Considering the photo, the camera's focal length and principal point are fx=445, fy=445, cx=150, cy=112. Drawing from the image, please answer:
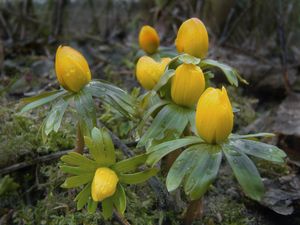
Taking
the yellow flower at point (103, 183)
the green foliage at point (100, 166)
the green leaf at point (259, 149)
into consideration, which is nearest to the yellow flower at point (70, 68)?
the green foliage at point (100, 166)

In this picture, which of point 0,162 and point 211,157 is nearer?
point 211,157

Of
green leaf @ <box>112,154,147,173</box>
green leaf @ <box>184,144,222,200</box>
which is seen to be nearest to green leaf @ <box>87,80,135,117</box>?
green leaf @ <box>112,154,147,173</box>

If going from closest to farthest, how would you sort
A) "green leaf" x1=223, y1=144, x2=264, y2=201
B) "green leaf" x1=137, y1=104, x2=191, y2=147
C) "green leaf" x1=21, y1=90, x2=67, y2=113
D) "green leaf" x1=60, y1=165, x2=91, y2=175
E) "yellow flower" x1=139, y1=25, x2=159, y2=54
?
"green leaf" x1=223, y1=144, x2=264, y2=201
"green leaf" x1=60, y1=165, x2=91, y2=175
"green leaf" x1=137, y1=104, x2=191, y2=147
"green leaf" x1=21, y1=90, x2=67, y2=113
"yellow flower" x1=139, y1=25, x2=159, y2=54

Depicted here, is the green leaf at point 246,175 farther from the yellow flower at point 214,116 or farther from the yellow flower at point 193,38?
the yellow flower at point 193,38

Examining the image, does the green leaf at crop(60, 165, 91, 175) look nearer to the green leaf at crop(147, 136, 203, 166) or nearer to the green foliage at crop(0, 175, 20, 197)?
the green leaf at crop(147, 136, 203, 166)

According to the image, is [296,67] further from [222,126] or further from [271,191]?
[222,126]

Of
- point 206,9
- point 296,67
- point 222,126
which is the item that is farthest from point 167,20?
point 222,126
